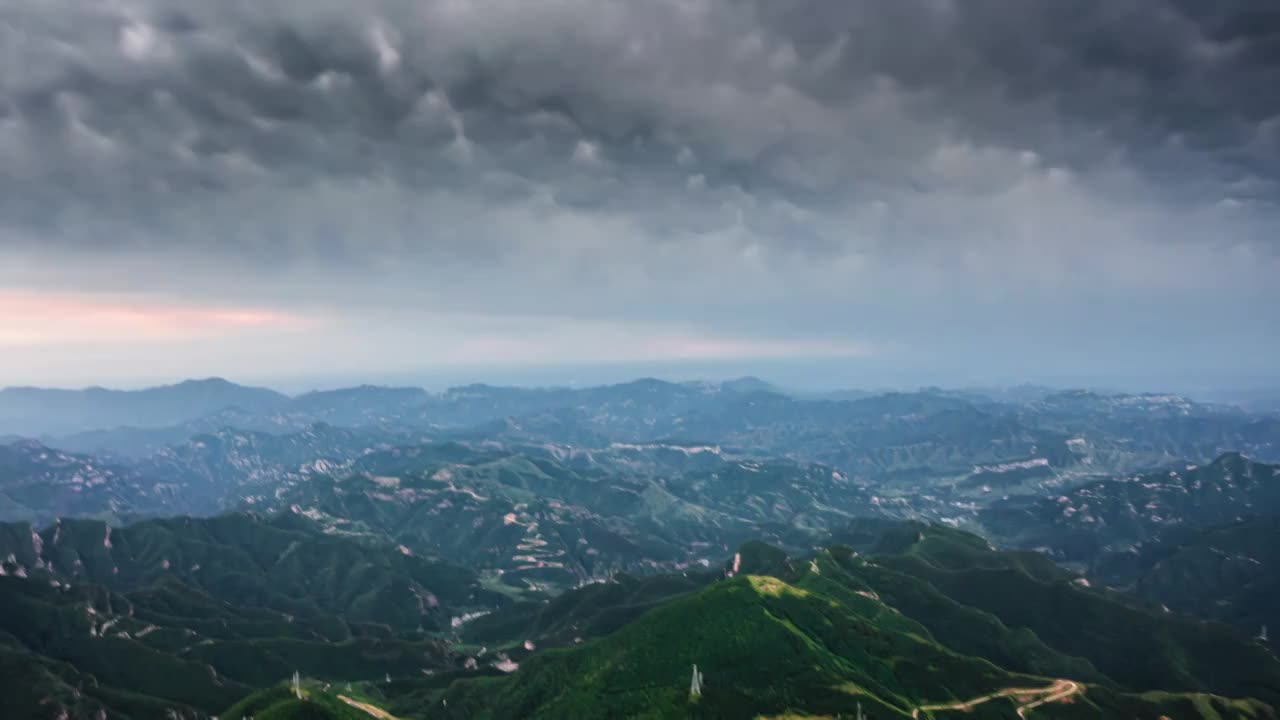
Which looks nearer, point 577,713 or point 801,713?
point 801,713

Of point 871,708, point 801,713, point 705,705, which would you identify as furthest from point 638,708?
point 871,708

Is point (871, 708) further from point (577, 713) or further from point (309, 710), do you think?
point (309, 710)

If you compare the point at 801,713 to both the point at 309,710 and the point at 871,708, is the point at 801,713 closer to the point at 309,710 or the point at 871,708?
the point at 871,708

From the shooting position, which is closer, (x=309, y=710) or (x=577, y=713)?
(x=309, y=710)

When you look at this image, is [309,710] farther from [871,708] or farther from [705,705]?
[871,708]

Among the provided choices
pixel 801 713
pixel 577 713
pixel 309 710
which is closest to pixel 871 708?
pixel 801 713

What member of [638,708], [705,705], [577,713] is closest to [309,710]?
[577,713]
